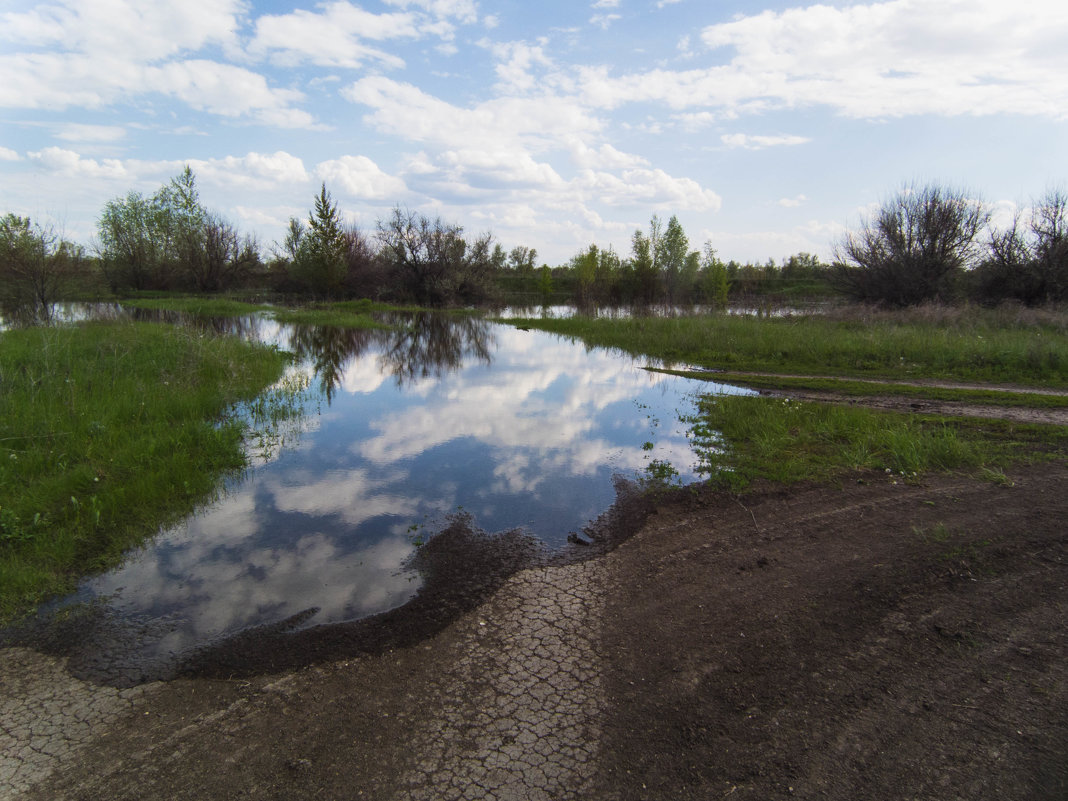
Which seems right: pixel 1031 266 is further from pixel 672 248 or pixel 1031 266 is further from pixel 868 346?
pixel 672 248

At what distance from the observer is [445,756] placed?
2.76 meters

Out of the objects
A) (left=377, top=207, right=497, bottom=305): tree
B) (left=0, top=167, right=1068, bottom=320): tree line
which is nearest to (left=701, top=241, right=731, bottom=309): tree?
(left=0, top=167, right=1068, bottom=320): tree line

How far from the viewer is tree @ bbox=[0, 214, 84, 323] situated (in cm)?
1989

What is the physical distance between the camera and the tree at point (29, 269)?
19891mm

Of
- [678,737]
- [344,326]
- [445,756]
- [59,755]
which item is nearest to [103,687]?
[59,755]

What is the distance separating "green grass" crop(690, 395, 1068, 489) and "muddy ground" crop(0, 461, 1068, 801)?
7.00 ft

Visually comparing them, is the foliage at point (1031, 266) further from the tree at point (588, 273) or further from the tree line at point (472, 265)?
the tree at point (588, 273)

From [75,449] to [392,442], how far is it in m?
3.84

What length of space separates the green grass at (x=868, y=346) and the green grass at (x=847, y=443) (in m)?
5.19

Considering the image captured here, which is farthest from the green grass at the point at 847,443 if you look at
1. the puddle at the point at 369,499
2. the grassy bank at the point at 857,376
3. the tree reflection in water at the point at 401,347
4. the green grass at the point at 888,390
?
the tree reflection in water at the point at 401,347

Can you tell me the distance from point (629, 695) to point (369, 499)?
416cm

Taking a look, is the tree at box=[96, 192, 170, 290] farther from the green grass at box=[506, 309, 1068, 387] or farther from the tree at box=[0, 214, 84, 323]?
the green grass at box=[506, 309, 1068, 387]

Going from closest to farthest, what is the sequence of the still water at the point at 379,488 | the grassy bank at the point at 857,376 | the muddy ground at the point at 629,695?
the muddy ground at the point at 629,695 → the still water at the point at 379,488 → the grassy bank at the point at 857,376

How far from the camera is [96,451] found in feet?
22.4
